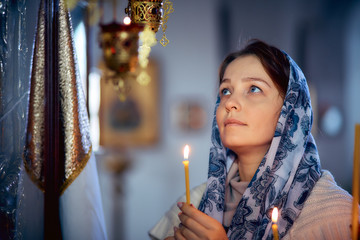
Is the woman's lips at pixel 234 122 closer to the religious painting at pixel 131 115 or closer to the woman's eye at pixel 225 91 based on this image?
the woman's eye at pixel 225 91

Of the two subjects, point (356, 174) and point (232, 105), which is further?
point (232, 105)

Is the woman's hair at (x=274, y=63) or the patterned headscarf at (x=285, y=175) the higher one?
the woman's hair at (x=274, y=63)

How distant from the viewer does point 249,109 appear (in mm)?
1362

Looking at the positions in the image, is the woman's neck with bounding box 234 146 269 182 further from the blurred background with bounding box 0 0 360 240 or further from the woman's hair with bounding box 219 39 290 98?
the blurred background with bounding box 0 0 360 240

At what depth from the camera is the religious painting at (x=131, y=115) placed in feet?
14.2

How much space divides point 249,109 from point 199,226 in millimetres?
480

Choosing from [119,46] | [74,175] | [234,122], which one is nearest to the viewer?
[74,175]

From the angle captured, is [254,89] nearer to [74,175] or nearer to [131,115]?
[74,175]

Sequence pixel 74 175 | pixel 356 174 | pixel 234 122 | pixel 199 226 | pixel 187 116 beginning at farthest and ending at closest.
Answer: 1. pixel 187 116
2. pixel 234 122
3. pixel 74 175
4. pixel 199 226
5. pixel 356 174

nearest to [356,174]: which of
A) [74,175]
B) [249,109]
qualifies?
[249,109]

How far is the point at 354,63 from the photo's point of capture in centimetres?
434

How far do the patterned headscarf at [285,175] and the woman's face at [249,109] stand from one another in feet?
0.17

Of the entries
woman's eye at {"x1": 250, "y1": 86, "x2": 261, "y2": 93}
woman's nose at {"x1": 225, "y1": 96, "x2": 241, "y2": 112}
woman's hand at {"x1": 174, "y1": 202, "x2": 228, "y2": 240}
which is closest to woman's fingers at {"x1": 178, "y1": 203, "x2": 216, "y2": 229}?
woman's hand at {"x1": 174, "y1": 202, "x2": 228, "y2": 240}

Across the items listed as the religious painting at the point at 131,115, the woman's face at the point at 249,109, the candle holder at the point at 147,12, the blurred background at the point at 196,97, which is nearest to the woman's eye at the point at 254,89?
the woman's face at the point at 249,109
